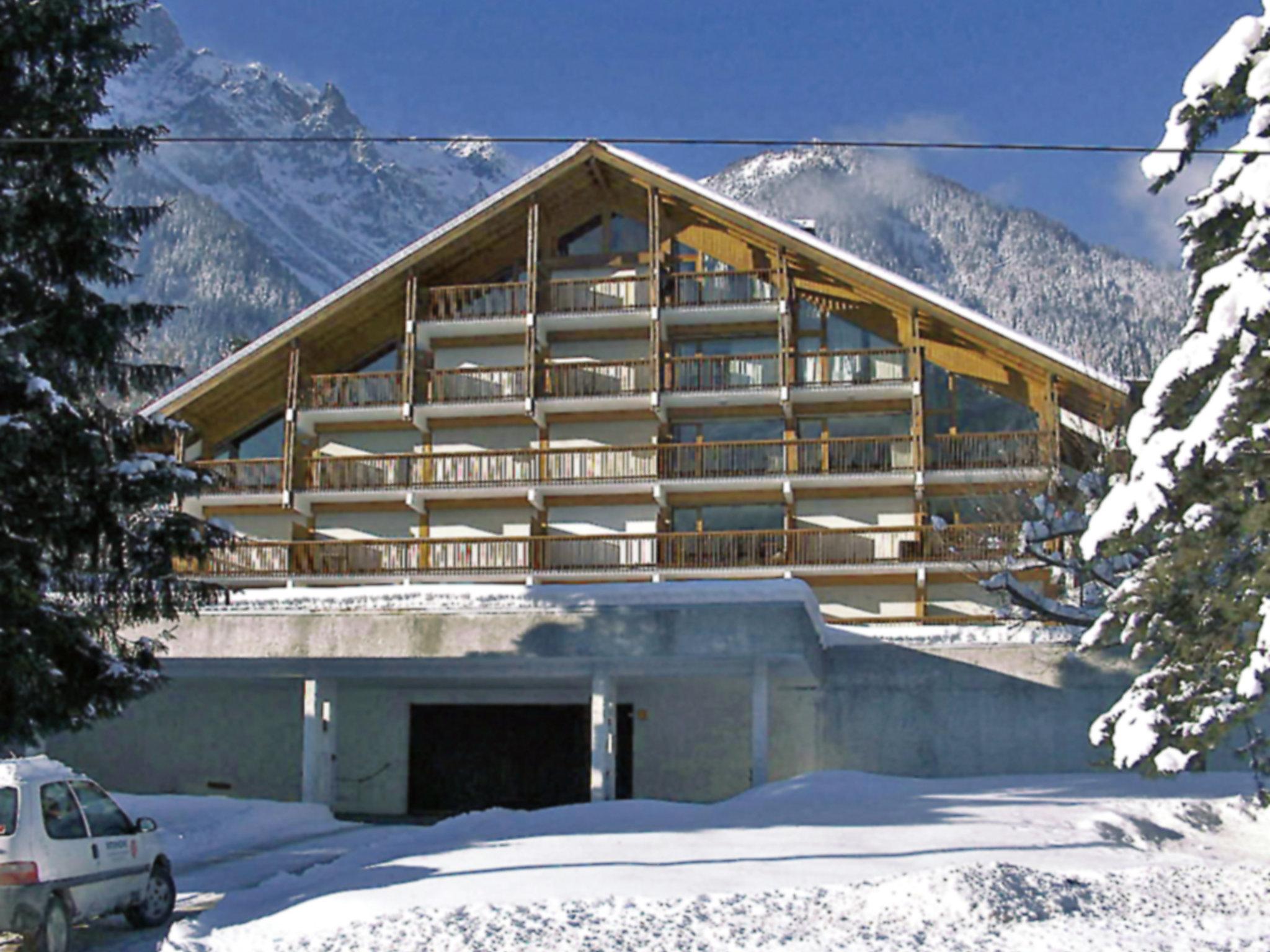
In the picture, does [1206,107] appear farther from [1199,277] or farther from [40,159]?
[40,159]

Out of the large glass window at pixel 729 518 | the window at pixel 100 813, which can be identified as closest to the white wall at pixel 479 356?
the large glass window at pixel 729 518

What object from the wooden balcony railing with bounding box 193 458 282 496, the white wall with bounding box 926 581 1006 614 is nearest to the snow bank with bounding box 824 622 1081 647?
the white wall with bounding box 926 581 1006 614

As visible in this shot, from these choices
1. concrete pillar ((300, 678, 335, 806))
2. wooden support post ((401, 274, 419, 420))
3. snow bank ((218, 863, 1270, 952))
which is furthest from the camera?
wooden support post ((401, 274, 419, 420))

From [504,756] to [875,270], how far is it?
1382 centimetres

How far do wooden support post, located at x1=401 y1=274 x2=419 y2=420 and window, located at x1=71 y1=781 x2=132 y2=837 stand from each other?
21.9 meters

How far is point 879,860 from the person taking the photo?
561 inches

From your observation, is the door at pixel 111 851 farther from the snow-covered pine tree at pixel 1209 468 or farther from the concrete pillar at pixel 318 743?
the concrete pillar at pixel 318 743

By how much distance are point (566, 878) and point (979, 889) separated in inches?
151

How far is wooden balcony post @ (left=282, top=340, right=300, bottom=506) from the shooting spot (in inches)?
1380

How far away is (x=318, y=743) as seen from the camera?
2436 cm

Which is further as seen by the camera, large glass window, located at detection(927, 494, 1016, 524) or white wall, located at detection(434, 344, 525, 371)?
white wall, located at detection(434, 344, 525, 371)

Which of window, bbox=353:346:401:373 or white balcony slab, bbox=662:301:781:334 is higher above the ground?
white balcony slab, bbox=662:301:781:334

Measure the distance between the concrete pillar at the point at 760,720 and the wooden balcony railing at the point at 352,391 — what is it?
15281 millimetres

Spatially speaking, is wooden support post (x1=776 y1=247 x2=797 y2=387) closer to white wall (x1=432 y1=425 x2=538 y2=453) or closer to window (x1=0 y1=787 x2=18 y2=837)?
white wall (x1=432 y1=425 x2=538 y2=453)
